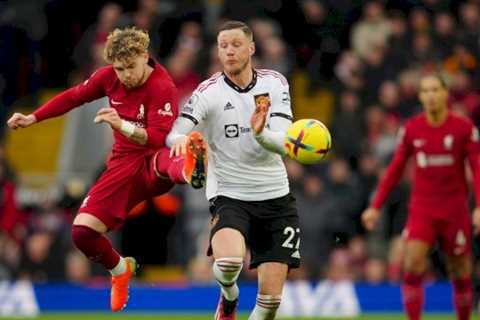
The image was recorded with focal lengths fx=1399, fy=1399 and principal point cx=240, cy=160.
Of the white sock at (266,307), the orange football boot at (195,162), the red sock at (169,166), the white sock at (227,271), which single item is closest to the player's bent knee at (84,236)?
the red sock at (169,166)

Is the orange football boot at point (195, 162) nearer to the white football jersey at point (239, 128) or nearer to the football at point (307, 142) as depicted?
the white football jersey at point (239, 128)

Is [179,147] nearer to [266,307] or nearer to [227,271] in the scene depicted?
[227,271]

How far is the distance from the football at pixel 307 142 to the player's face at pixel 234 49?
75 centimetres

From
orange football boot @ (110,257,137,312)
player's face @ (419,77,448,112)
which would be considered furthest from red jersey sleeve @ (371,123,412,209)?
orange football boot @ (110,257,137,312)

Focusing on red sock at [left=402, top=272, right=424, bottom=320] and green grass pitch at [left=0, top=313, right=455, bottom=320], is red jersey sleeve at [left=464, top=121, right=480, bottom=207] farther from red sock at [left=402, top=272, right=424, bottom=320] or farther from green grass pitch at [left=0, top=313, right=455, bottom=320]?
green grass pitch at [left=0, top=313, right=455, bottom=320]

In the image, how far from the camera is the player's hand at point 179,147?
1048 centimetres

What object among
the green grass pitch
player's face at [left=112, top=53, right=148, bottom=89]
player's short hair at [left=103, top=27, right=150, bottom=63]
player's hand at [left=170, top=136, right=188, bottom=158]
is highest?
player's short hair at [left=103, top=27, right=150, bottom=63]

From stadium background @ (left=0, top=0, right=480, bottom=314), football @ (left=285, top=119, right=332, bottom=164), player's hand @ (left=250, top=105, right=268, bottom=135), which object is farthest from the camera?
stadium background @ (left=0, top=0, right=480, bottom=314)

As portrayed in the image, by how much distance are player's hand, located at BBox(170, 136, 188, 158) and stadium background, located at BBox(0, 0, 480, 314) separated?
23.9ft

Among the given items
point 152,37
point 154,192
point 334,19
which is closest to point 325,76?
point 334,19

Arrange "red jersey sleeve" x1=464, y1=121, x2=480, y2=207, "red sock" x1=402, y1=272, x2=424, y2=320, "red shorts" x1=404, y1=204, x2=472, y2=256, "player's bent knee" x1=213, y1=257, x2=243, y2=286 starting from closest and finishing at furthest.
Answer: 1. "player's bent knee" x1=213, y1=257, x2=243, y2=286
2. "red jersey sleeve" x1=464, y1=121, x2=480, y2=207
3. "red sock" x1=402, y1=272, x2=424, y2=320
4. "red shorts" x1=404, y1=204, x2=472, y2=256

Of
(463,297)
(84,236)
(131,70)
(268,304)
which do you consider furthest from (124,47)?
(463,297)

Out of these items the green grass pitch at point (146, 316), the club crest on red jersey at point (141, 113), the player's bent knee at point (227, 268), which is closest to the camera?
the player's bent knee at point (227, 268)

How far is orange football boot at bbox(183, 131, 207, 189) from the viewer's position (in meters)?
10.5
